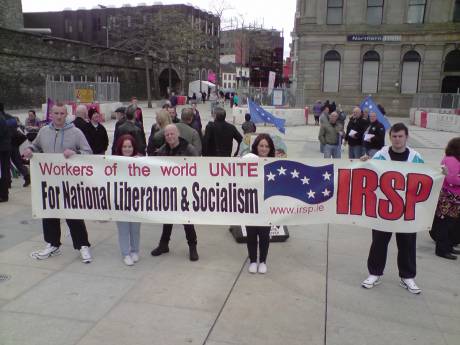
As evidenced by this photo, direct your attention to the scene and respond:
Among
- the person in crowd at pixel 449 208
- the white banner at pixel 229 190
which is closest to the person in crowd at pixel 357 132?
the person in crowd at pixel 449 208

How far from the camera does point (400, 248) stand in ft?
16.0

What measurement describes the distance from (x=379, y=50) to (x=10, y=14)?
33.5 metres

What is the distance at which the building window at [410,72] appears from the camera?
34.9 m

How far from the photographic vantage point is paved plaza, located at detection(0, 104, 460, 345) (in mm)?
3889

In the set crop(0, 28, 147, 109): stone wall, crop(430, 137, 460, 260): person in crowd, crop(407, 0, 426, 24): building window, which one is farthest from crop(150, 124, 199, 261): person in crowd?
crop(407, 0, 426, 24): building window

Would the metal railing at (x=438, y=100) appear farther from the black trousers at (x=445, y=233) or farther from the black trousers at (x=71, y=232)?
the black trousers at (x=71, y=232)

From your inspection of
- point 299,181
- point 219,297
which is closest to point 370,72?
point 299,181

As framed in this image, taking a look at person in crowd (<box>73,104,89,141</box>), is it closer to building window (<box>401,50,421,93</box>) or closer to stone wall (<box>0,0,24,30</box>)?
building window (<box>401,50,421,93</box>)

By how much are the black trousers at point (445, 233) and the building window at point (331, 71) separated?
104ft

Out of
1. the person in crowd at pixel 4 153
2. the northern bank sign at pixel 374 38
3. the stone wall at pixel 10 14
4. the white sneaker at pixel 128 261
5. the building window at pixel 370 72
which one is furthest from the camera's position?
the stone wall at pixel 10 14

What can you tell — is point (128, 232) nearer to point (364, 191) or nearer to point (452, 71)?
point (364, 191)

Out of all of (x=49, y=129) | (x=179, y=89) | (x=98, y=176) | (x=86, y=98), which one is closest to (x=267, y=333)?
(x=98, y=176)

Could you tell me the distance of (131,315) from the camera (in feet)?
13.7

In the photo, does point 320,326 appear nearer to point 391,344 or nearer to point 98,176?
point 391,344
